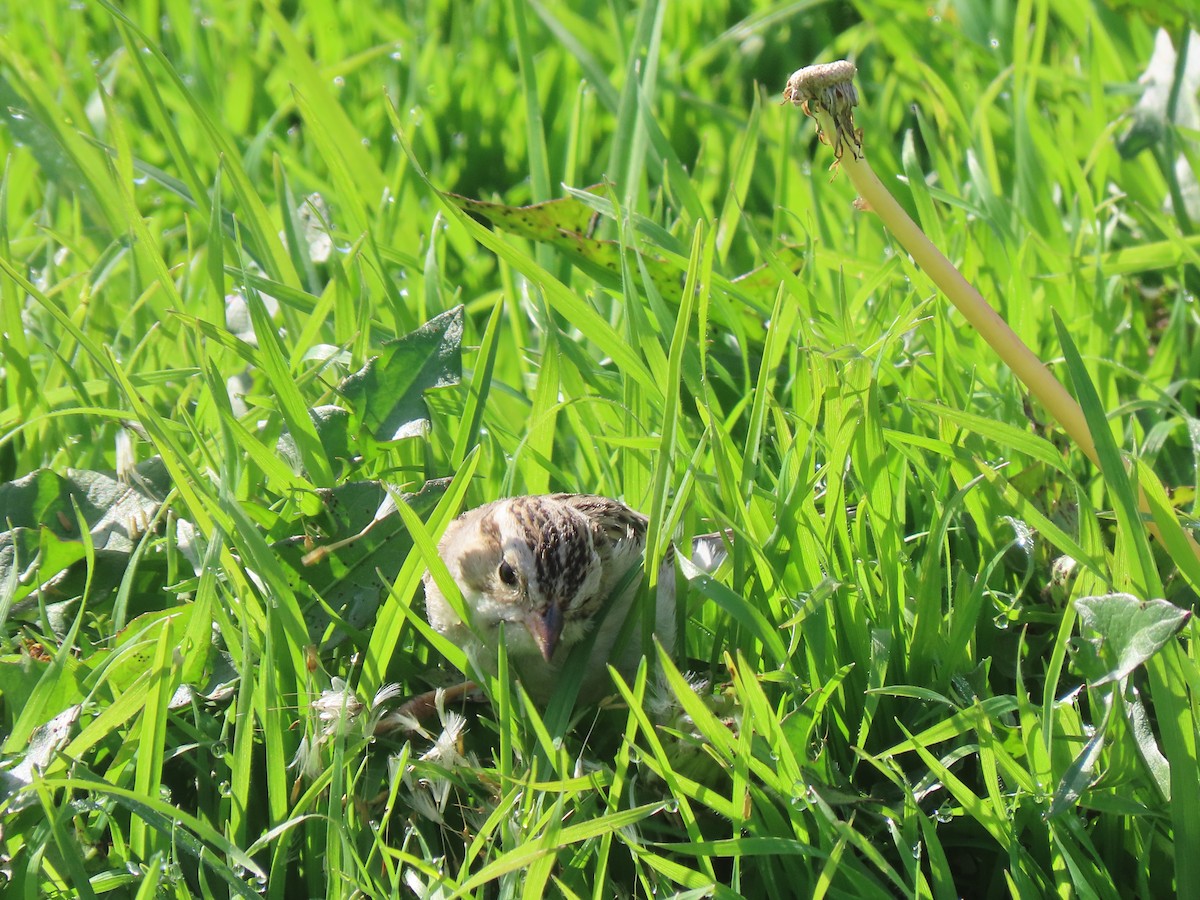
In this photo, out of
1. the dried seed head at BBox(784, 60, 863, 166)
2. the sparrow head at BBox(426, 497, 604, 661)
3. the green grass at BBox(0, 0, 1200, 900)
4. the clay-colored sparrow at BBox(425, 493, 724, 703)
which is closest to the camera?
the dried seed head at BBox(784, 60, 863, 166)

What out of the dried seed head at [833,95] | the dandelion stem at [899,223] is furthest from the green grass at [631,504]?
the dried seed head at [833,95]

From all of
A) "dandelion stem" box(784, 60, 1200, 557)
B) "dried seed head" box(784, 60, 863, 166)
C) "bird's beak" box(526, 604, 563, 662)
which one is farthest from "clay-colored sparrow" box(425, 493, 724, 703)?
"dried seed head" box(784, 60, 863, 166)

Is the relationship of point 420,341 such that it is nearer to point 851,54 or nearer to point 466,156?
point 466,156

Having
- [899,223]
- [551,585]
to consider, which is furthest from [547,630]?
[899,223]

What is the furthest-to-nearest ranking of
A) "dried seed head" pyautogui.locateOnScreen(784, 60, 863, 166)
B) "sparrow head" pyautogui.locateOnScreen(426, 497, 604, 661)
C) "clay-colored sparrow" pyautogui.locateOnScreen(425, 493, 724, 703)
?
"sparrow head" pyautogui.locateOnScreen(426, 497, 604, 661) → "clay-colored sparrow" pyautogui.locateOnScreen(425, 493, 724, 703) → "dried seed head" pyautogui.locateOnScreen(784, 60, 863, 166)

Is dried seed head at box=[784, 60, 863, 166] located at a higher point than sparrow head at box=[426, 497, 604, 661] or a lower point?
higher

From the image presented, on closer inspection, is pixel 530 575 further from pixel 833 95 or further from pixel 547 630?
pixel 833 95

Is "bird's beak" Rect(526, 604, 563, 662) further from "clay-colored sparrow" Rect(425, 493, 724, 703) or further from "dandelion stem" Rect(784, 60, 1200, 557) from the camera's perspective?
"dandelion stem" Rect(784, 60, 1200, 557)
